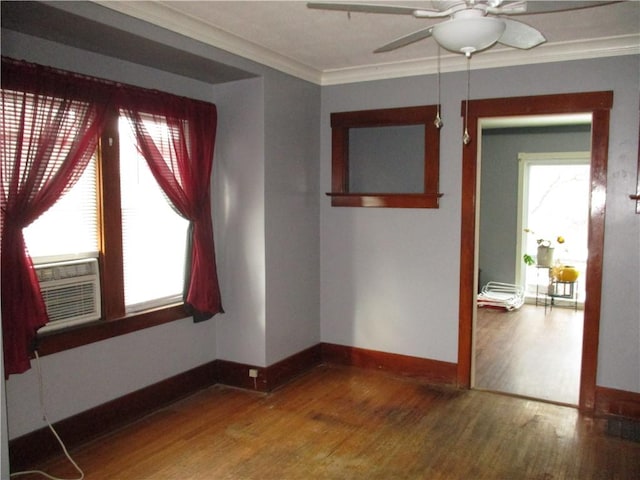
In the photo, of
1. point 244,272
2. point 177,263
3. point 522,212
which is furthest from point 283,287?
point 522,212

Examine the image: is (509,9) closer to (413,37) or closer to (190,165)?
(413,37)

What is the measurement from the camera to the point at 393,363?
4520mm

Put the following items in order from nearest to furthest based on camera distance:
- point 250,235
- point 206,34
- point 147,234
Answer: point 206,34
point 147,234
point 250,235

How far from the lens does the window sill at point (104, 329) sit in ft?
9.97

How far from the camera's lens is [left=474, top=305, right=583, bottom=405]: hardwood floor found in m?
4.26

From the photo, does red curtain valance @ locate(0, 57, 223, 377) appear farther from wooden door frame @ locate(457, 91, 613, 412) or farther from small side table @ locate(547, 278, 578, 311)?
small side table @ locate(547, 278, 578, 311)

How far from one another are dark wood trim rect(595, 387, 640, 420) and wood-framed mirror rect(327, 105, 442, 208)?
5.93 ft

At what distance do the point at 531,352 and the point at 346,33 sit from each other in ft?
11.7

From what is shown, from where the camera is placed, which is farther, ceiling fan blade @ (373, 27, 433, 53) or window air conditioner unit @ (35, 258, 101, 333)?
window air conditioner unit @ (35, 258, 101, 333)

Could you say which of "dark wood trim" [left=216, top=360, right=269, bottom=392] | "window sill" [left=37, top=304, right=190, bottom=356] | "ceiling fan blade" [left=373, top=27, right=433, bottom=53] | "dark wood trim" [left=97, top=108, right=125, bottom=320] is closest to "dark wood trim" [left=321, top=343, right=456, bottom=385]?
"dark wood trim" [left=216, top=360, right=269, bottom=392]

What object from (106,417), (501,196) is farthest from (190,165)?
(501,196)

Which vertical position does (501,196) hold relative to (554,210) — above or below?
above

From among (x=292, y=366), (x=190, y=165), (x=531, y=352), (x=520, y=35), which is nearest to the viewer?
(x=520, y=35)

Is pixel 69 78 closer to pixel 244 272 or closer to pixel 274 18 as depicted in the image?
pixel 274 18
